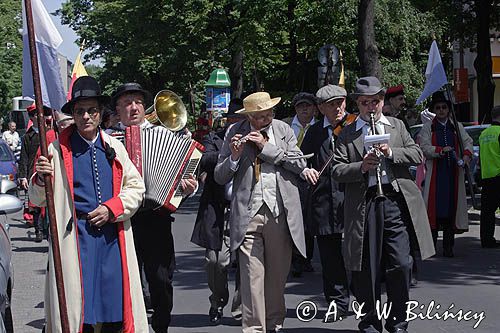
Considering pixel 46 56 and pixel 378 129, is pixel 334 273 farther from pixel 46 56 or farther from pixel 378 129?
pixel 46 56

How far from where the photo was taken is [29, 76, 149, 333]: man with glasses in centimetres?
583

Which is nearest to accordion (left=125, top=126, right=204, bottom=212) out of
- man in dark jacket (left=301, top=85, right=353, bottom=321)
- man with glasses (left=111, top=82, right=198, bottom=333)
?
man with glasses (left=111, top=82, right=198, bottom=333)

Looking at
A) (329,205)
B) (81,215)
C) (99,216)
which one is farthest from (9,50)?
→ (99,216)

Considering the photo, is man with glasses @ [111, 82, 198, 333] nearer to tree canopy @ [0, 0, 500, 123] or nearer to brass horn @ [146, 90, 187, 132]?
brass horn @ [146, 90, 187, 132]

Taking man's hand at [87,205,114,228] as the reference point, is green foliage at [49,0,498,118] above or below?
above

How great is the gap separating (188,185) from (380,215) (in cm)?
150

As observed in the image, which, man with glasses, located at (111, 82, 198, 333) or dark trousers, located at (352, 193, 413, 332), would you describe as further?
dark trousers, located at (352, 193, 413, 332)

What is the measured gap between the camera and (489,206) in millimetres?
13531

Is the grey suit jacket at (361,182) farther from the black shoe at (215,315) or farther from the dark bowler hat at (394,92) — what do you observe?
the dark bowler hat at (394,92)

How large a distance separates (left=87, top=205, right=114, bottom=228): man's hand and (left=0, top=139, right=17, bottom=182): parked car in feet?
61.6

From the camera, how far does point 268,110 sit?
25.5 feet

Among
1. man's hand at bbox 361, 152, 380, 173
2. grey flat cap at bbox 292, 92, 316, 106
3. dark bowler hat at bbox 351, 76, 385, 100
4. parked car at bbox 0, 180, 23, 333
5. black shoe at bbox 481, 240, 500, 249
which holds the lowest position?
black shoe at bbox 481, 240, 500, 249

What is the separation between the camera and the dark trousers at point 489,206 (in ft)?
44.3

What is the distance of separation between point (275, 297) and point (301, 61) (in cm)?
2654
